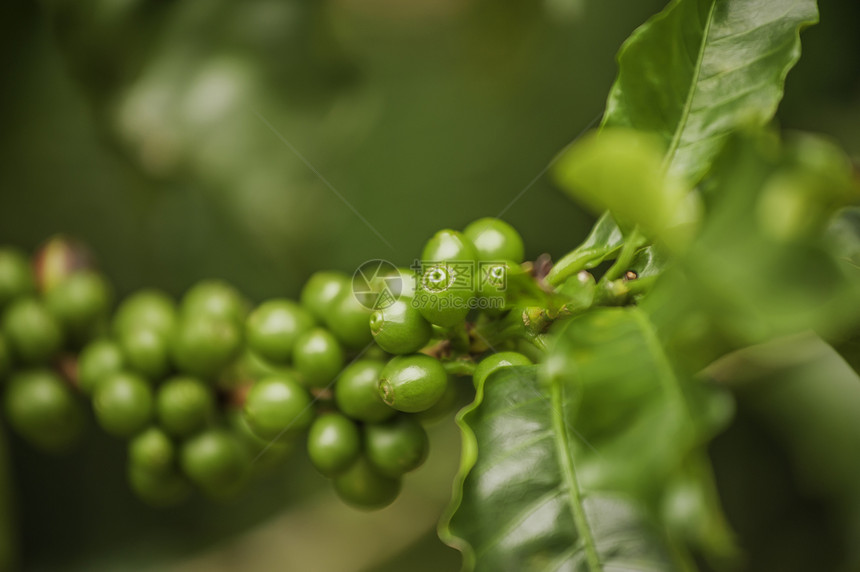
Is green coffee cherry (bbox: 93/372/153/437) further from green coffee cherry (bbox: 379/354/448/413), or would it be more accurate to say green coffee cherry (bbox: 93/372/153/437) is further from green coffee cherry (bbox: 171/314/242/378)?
green coffee cherry (bbox: 379/354/448/413)

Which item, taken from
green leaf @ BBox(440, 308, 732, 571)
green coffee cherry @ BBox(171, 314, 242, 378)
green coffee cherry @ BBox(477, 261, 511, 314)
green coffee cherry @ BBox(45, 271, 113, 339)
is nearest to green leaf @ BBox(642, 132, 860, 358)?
green leaf @ BBox(440, 308, 732, 571)

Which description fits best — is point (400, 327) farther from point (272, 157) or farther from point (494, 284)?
point (272, 157)

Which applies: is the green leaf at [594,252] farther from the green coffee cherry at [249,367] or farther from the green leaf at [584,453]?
the green coffee cherry at [249,367]

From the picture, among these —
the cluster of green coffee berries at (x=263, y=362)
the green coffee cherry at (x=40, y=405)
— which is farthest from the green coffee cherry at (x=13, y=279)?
the green coffee cherry at (x=40, y=405)

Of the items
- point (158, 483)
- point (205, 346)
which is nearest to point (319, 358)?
point (205, 346)

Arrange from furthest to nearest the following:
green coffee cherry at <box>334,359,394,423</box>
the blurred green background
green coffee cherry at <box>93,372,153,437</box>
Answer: the blurred green background → green coffee cherry at <box>93,372,153,437</box> → green coffee cherry at <box>334,359,394,423</box>

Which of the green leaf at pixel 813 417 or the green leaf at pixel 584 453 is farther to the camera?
the green leaf at pixel 813 417
